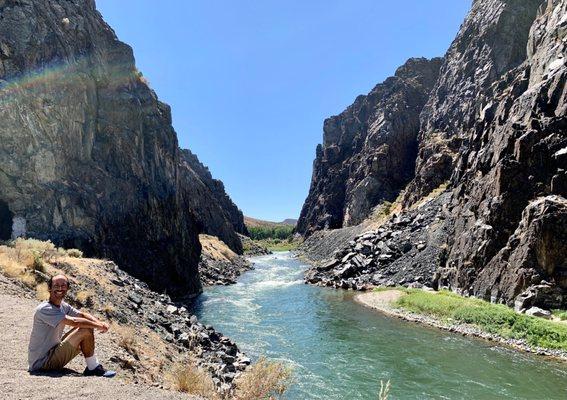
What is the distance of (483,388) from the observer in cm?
1984

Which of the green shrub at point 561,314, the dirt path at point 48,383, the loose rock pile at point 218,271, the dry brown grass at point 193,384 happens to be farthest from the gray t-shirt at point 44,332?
the loose rock pile at point 218,271

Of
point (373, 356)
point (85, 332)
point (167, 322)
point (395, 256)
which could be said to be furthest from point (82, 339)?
point (395, 256)

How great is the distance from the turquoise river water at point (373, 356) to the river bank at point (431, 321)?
0.92 metres

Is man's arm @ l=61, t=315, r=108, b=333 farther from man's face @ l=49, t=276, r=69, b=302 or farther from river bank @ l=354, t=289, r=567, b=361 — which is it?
river bank @ l=354, t=289, r=567, b=361

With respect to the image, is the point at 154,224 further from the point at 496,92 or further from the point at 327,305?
the point at 496,92

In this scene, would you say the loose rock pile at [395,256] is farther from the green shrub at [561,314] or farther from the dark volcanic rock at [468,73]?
the dark volcanic rock at [468,73]

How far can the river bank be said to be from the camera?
25562 mm

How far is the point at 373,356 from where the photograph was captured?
2520 centimetres

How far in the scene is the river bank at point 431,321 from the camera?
1006 inches

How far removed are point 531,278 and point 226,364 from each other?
82.3ft

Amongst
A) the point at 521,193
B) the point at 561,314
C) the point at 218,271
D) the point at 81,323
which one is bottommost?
the point at 218,271

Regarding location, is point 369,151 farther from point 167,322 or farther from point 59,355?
point 59,355

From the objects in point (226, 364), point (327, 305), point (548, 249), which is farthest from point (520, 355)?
point (327, 305)

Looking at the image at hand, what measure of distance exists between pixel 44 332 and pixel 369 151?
135 metres
